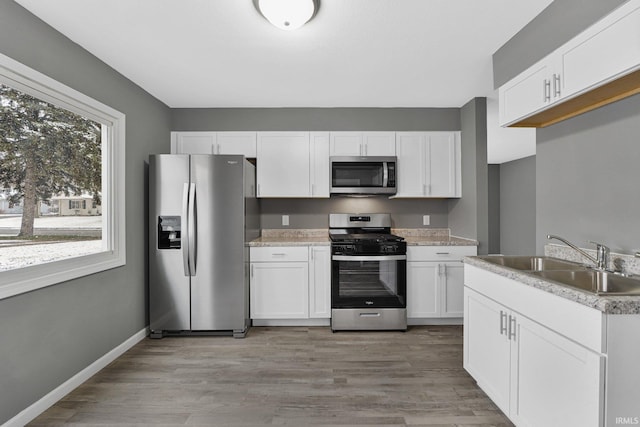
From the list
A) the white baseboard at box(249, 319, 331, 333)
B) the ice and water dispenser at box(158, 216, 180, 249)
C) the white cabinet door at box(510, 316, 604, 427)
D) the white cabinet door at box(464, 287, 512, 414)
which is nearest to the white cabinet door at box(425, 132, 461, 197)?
the white cabinet door at box(464, 287, 512, 414)

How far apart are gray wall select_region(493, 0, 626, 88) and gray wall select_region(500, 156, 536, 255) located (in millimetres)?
5515

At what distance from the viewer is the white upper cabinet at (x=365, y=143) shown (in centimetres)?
381

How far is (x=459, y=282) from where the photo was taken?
3.54 m

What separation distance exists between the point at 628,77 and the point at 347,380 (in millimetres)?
2349

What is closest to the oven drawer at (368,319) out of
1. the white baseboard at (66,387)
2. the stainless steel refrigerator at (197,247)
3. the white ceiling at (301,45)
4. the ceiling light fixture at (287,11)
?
the stainless steel refrigerator at (197,247)

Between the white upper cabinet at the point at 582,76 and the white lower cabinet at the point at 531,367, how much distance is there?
1.08 meters

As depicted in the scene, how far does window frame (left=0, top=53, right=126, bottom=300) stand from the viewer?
1.87 m

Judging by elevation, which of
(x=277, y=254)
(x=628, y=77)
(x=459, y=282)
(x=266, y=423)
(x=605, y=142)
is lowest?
(x=266, y=423)

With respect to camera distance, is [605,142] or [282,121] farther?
[282,121]

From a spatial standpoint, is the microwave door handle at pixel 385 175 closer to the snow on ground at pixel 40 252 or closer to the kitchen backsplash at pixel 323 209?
the kitchen backsplash at pixel 323 209

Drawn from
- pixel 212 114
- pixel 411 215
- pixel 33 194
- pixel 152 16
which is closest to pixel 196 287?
pixel 33 194

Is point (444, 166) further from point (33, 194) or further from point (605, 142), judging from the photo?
point (33, 194)

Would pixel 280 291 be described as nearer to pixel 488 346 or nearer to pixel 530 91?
pixel 488 346

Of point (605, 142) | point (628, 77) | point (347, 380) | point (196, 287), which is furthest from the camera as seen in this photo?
point (196, 287)
